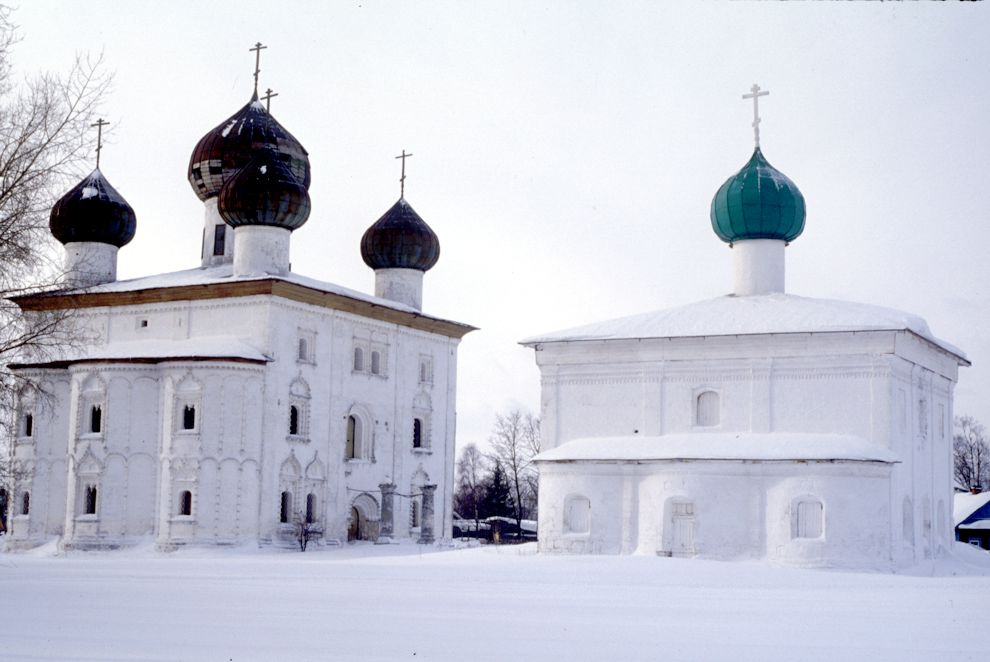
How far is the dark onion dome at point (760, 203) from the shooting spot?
27.4m

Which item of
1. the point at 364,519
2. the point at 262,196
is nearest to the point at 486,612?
the point at 262,196

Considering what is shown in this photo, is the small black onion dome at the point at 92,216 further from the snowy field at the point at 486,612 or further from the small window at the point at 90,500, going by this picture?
the snowy field at the point at 486,612

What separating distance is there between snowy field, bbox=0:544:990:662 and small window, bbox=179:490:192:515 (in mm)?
7025

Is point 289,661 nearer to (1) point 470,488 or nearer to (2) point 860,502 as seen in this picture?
(2) point 860,502

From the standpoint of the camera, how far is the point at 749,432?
80.8 feet

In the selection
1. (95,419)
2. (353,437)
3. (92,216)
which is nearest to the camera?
(95,419)

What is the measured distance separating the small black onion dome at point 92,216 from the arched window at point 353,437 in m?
8.03

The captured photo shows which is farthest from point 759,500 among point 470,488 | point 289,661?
point 470,488

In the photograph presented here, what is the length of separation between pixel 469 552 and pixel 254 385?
699 centimetres

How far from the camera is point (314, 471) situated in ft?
103

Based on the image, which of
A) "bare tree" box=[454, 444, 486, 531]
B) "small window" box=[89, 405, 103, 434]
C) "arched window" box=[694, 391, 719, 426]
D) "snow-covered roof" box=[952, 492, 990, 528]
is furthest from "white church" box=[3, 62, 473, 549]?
"bare tree" box=[454, 444, 486, 531]

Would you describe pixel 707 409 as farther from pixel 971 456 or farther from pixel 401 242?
pixel 971 456

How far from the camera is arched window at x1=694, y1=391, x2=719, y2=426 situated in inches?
988

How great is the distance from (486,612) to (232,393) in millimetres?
17203
